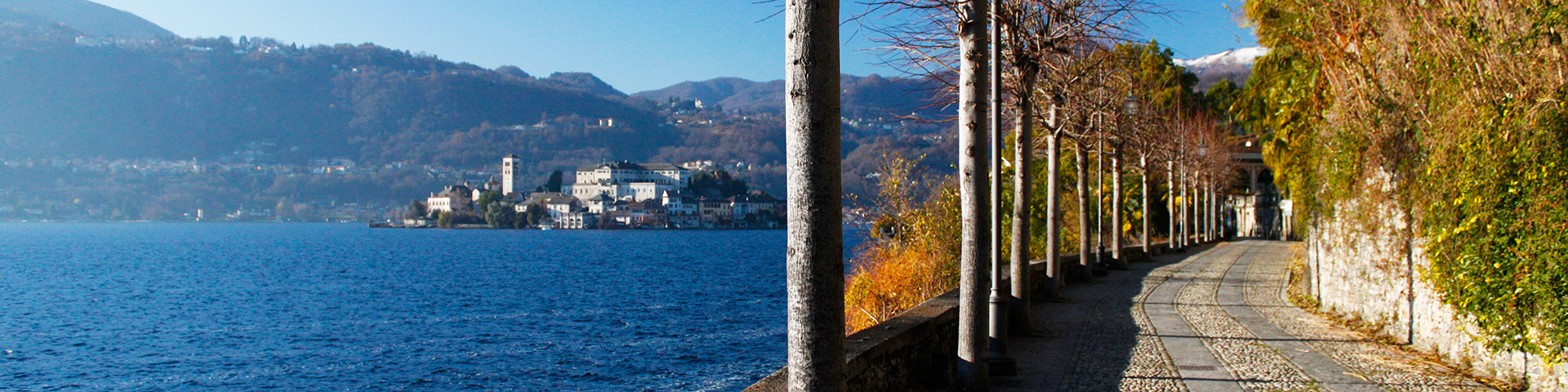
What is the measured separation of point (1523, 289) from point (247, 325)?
42.7 metres

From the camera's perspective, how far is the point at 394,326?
122 feet

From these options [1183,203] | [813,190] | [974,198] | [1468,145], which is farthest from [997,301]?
[1183,203]

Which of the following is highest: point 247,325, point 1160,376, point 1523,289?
point 1523,289

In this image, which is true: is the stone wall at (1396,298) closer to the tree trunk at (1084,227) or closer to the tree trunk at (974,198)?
the tree trunk at (974,198)

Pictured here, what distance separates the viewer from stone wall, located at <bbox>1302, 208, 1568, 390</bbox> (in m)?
7.44

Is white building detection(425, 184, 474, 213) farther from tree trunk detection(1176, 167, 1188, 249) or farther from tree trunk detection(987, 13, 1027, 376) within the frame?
tree trunk detection(987, 13, 1027, 376)

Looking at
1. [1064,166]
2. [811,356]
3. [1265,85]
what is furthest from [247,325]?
[811,356]

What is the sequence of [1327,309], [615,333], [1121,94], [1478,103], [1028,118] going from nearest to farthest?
[1478,103] < [1028,118] < [1327,309] < [1121,94] < [615,333]

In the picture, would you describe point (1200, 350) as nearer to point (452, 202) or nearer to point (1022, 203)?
point (1022, 203)

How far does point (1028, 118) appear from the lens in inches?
405

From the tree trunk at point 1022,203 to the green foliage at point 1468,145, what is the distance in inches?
140

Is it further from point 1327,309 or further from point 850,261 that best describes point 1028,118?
point 850,261

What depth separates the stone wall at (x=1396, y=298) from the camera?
7.44 meters

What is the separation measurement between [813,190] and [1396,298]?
9.41 metres
